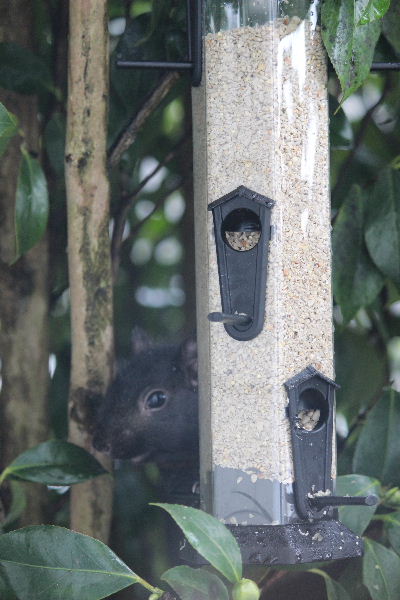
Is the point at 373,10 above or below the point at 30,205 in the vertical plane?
above

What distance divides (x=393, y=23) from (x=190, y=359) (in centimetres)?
77

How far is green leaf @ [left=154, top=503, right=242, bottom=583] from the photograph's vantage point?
134 centimetres

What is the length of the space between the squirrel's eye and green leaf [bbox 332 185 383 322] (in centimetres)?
48

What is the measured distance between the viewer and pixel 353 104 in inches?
95.0

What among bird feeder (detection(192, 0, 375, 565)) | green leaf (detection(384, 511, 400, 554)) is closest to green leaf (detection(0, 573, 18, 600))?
bird feeder (detection(192, 0, 375, 565))

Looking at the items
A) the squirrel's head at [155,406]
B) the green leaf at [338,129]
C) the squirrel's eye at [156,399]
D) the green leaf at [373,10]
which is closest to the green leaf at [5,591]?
the squirrel's head at [155,406]

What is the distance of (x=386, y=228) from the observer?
2.00 m

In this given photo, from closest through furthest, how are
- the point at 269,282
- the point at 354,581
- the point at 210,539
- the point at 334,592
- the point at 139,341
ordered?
1. the point at 210,539
2. the point at 269,282
3. the point at 334,592
4. the point at 354,581
5. the point at 139,341

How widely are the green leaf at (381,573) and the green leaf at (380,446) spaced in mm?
218

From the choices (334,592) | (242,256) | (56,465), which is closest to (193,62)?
(242,256)

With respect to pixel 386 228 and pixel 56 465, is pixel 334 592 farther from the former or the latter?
pixel 386 228

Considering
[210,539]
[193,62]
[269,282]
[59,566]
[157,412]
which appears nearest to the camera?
[210,539]

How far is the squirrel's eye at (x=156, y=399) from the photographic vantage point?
2.26 metres

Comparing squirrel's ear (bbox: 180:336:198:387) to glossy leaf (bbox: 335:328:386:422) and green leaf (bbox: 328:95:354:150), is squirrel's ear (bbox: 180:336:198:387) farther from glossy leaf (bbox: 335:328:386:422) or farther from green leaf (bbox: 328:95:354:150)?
green leaf (bbox: 328:95:354:150)
